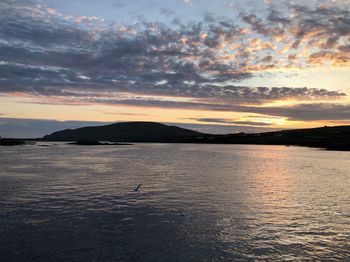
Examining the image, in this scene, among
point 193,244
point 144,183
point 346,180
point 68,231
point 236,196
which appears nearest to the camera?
point 193,244

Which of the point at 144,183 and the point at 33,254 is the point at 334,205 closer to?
the point at 144,183

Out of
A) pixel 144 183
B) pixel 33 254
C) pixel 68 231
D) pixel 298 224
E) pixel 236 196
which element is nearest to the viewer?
pixel 33 254

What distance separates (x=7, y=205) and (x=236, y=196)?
2072 centimetres

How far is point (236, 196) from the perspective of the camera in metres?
36.1

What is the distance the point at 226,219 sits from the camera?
26500 mm

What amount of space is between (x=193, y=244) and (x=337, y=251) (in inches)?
305

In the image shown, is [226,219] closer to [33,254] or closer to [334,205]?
[334,205]

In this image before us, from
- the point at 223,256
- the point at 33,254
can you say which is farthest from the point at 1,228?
the point at 223,256

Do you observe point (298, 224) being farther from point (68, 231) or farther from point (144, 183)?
point (144, 183)

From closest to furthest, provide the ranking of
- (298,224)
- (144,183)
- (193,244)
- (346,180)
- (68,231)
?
(193,244) → (68,231) → (298,224) → (144,183) → (346,180)

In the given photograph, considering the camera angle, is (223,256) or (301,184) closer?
(223,256)

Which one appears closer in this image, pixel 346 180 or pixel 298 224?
pixel 298 224

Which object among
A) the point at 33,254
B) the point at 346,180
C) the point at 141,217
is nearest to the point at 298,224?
the point at 141,217

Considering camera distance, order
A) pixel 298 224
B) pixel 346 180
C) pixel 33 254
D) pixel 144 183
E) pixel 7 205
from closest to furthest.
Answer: pixel 33 254 < pixel 298 224 < pixel 7 205 < pixel 144 183 < pixel 346 180
